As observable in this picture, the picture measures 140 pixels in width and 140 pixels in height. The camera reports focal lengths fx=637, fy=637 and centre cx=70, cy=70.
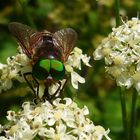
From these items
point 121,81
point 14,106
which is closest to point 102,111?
point 14,106

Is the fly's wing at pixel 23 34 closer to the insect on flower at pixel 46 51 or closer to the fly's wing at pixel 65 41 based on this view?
the insect on flower at pixel 46 51

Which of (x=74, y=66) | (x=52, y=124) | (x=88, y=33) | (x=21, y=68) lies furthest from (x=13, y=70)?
(x=88, y=33)

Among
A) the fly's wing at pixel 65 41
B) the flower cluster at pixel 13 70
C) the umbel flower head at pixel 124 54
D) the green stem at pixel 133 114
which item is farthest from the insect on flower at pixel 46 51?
the green stem at pixel 133 114

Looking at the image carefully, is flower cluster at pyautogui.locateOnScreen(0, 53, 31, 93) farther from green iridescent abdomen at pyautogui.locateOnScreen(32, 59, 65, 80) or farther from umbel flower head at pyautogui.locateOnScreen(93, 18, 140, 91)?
umbel flower head at pyautogui.locateOnScreen(93, 18, 140, 91)

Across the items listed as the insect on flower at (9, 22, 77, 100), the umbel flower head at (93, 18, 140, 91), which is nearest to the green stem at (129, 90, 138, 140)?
the umbel flower head at (93, 18, 140, 91)

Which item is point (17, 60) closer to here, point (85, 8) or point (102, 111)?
point (102, 111)

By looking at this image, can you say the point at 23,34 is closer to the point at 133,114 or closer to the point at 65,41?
the point at 65,41
